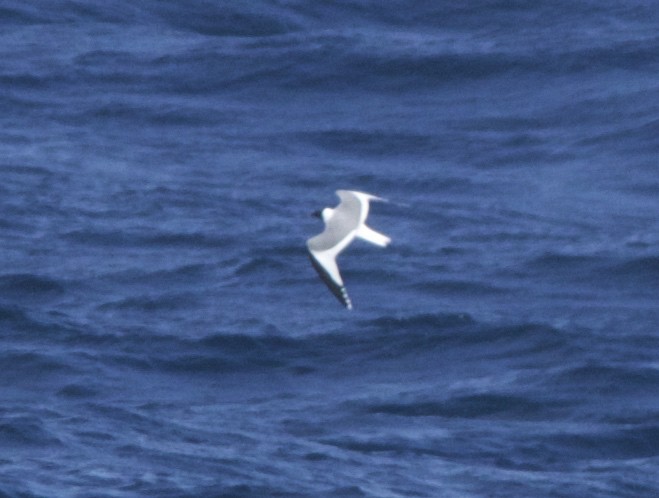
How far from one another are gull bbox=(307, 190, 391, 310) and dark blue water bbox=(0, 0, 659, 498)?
128 inches

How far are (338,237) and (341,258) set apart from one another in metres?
10.5

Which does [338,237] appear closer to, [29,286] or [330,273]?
[330,273]

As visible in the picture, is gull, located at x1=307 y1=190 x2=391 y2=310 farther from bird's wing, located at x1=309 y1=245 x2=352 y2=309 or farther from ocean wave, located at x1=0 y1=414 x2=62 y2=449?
ocean wave, located at x1=0 y1=414 x2=62 y2=449

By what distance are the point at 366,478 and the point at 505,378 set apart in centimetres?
371

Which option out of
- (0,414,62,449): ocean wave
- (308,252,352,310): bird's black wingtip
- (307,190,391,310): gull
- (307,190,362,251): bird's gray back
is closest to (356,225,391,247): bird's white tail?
(307,190,391,310): gull

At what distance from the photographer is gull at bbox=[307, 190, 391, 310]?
16516mm

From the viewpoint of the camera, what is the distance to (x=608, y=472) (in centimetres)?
2123

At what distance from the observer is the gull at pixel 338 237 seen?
650 inches

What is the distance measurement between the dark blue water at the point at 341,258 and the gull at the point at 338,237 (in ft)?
10.6

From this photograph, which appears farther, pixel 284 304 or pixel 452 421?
pixel 284 304

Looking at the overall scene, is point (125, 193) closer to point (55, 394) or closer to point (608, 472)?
point (55, 394)

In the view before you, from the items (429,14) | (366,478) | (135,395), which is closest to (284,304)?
(135,395)

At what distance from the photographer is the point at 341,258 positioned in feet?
91.0

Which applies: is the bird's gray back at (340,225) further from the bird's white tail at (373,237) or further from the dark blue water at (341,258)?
the dark blue water at (341,258)
